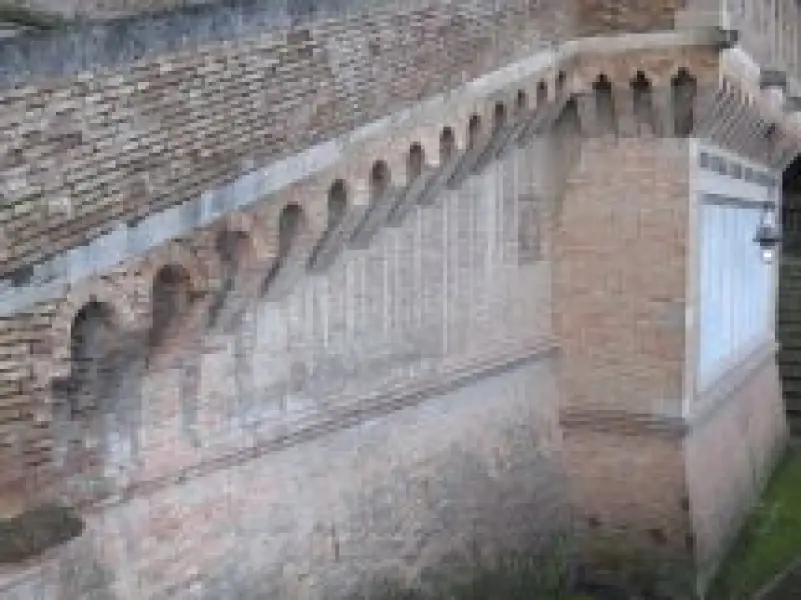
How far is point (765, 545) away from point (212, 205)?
8.85 metres

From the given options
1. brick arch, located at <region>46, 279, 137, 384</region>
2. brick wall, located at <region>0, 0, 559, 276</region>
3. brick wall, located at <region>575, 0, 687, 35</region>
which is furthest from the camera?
brick wall, located at <region>575, 0, 687, 35</region>

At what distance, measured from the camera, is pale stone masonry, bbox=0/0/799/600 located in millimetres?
6430

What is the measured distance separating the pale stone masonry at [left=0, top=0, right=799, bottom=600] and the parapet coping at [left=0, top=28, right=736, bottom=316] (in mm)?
21

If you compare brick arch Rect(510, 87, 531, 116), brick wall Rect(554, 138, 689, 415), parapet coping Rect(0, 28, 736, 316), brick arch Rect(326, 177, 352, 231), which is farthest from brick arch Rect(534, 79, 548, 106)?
brick arch Rect(326, 177, 352, 231)

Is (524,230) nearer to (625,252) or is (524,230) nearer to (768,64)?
(625,252)

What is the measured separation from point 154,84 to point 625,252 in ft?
21.5

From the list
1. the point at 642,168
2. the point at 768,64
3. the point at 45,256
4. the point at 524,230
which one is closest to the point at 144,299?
the point at 45,256

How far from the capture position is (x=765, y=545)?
14023 millimetres

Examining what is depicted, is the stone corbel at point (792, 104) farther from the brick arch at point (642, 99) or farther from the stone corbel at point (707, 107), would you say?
the brick arch at point (642, 99)

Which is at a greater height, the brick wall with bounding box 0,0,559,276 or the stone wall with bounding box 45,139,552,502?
the brick wall with bounding box 0,0,559,276

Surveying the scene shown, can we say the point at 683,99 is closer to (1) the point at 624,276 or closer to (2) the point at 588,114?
(2) the point at 588,114

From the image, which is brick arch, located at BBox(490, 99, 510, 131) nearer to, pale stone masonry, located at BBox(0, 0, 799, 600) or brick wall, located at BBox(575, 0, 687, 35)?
pale stone masonry, located at BBox(0, 0, 799, 600)

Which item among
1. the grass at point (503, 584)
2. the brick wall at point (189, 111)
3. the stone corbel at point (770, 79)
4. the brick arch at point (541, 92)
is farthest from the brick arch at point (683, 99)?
the grass at point (503, 584)

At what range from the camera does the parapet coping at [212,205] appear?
604 cm
